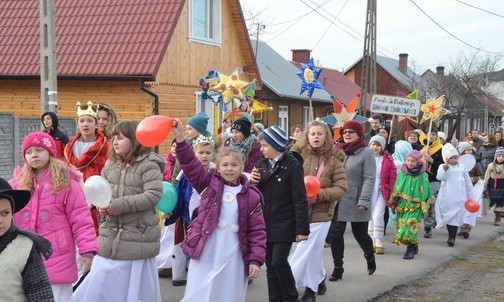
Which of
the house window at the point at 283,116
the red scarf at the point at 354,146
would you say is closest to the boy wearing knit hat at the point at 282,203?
the red scarf at the point at 354,146

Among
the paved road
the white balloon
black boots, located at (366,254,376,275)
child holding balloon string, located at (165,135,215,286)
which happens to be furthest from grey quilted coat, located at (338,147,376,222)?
the white balloon

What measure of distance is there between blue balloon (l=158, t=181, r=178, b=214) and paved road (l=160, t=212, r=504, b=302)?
3.26ft

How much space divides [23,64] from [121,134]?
15183 millimetres

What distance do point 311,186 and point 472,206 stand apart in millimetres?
6066

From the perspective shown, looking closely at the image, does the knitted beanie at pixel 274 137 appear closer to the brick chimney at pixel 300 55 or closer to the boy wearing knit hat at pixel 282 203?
the boy wearing knit hat at pixel 282 203

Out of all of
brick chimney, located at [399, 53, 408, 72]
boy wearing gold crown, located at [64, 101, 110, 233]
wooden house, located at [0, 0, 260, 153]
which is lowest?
boy wearing gold crown, located at [64, 101, 110, 233]

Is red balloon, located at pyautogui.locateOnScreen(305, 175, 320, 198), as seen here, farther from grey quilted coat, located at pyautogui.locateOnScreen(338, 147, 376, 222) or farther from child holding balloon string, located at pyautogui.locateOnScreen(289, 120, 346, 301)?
grey quilted coat, located at pyautogui.locateOnScreen(338, 147, 376, 222)

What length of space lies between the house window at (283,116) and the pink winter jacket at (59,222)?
2911cm

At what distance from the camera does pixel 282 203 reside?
6.77 m

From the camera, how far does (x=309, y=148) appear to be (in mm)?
8008

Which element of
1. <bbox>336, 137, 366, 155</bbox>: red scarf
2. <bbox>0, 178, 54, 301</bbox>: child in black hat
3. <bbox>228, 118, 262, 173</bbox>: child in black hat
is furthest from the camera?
<bbox>228, 118, 262, 173</bbox>: child in black hat

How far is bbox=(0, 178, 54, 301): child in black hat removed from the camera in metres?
3.60

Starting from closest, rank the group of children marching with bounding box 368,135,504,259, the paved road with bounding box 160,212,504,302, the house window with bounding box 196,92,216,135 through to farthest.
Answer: the paved road with bounding box 160,212,504,302, the group of children marching with bounding box 368,135,504,259, the house window with bounding box 196,92,216,135

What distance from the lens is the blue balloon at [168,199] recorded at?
758 centimetres
